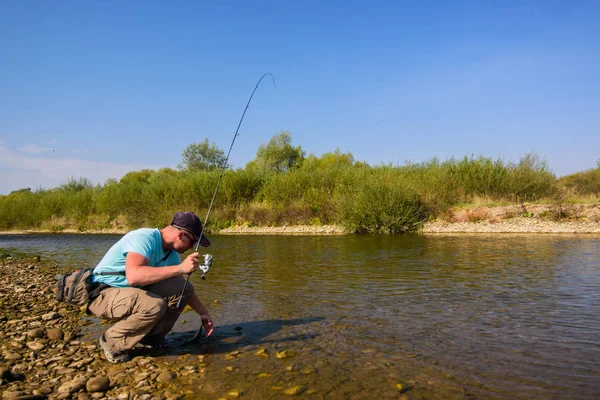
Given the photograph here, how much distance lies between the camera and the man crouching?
12.4 ft

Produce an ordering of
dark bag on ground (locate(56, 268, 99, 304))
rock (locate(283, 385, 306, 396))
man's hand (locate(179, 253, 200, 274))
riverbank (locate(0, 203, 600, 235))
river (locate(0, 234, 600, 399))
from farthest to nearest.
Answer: riverbank (locate(0, 203, 600, 235)), dark bag on ground (locate(56, 268, 99, 304)), man's hand (locate(179, 253, 200, 274)), river (locate(0, 234, 600, 399)), rock (locate(283, 385, 306, 396))

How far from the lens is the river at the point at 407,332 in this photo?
3430 mm

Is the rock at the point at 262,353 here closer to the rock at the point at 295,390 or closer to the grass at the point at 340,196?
the rock at the point at 295,390

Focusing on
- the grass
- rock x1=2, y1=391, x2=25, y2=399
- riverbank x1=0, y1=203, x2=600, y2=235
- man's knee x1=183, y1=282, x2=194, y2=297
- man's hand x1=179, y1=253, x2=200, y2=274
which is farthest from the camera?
the grass

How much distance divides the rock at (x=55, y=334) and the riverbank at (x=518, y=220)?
60.5 ft

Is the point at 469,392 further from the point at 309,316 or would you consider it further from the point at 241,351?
the point at 309,316

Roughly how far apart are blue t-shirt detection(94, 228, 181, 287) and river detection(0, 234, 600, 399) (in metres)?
0.97

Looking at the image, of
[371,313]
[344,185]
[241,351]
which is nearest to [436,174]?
[344,185]

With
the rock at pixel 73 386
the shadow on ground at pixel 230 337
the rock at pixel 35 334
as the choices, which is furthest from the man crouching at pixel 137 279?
the rock at pixel 35 334

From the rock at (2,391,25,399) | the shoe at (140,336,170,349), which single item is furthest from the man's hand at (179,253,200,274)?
the rock at (2,391,25,399)

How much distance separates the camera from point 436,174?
24234 millimetres

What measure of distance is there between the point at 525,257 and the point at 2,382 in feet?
35.2

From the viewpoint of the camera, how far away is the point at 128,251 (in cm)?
388

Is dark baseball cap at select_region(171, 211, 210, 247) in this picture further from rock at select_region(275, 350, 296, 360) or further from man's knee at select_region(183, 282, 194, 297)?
rock at select_region(275, 350, 296, 360)
